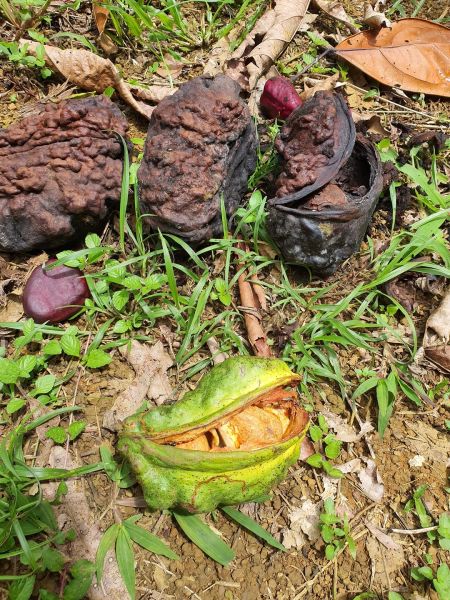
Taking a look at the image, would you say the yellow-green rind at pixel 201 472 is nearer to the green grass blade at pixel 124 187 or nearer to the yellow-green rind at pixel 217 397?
the yellow-green rind at pixel 217 397

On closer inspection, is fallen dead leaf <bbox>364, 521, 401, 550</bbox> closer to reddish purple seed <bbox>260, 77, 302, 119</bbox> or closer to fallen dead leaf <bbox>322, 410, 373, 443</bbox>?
fallen dead leaf <bbox>322, 410, 373, 443</bbox>

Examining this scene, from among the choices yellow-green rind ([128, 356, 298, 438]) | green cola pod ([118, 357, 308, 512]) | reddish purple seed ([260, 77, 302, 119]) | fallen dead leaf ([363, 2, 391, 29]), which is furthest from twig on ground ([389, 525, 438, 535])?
fallen dead leaf ([363, 2, 391, 29])

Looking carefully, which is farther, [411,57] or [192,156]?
[411,57]

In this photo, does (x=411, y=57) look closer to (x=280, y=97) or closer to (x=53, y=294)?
(x=280, y=97)

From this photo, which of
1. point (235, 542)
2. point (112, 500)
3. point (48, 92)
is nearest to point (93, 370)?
point (112, 500)

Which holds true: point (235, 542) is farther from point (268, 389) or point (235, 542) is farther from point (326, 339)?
point (326, 339)

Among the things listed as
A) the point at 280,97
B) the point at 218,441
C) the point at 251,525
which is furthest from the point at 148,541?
the point at 280,97
